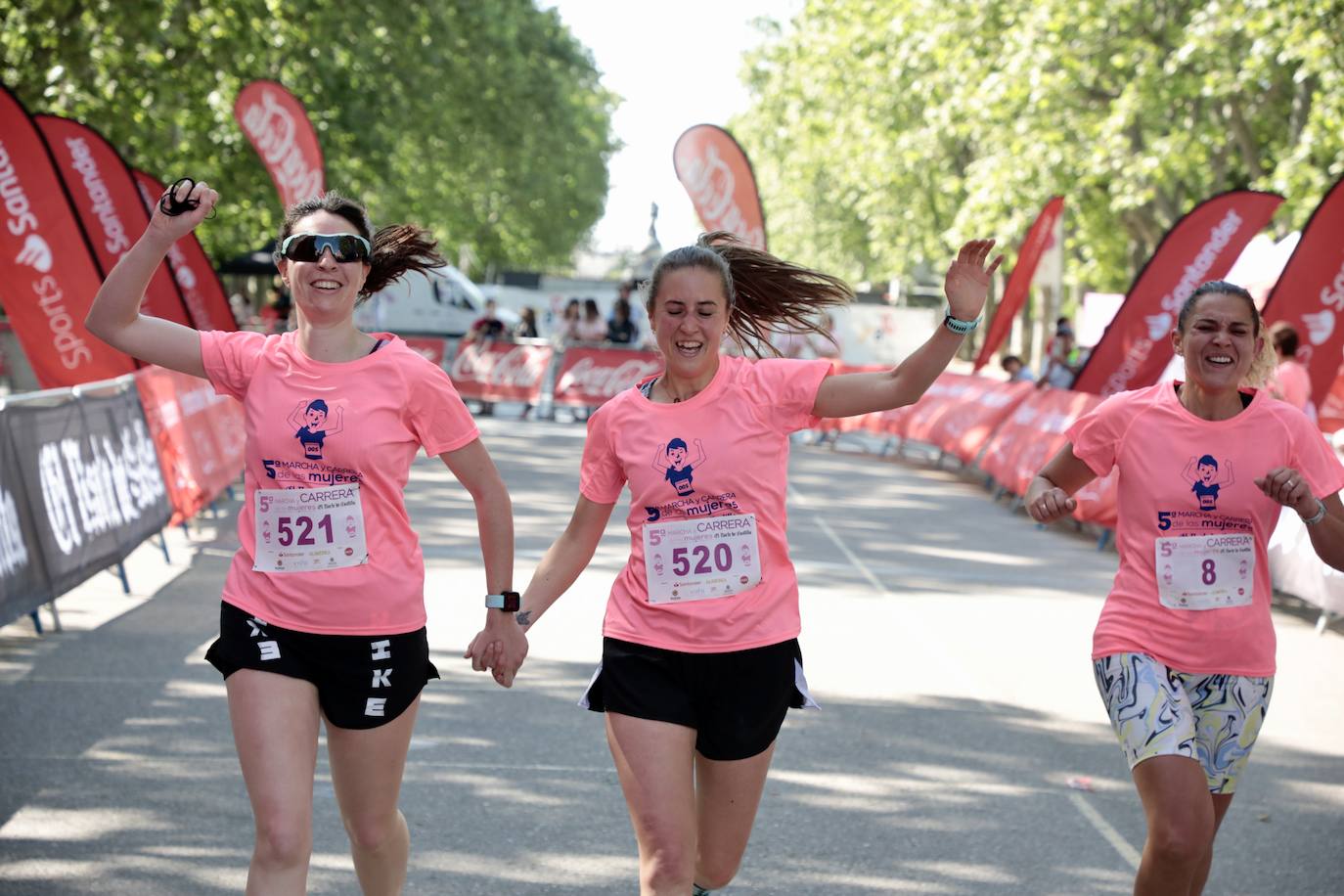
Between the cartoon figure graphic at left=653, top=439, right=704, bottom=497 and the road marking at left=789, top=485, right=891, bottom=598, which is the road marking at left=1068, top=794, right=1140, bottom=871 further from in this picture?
the road marking at left=789, top=485, right=891, bottom=598

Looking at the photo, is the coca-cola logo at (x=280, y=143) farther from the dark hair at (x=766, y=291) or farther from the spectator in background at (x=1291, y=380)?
the dark hair at (x=766, y=291)

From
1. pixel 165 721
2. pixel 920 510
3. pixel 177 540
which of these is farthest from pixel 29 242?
pixel 920 510

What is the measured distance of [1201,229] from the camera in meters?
15.3

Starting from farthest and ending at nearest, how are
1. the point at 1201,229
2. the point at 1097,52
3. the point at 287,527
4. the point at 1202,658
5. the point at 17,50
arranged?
1. the point at 1097,52
2. the point at 17,50
3. the point at 1201,229
4. the point at 1202,658
5. the point at 287,527

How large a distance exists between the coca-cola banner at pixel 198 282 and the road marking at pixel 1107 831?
14395 millimetres

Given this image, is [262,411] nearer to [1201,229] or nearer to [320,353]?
[320,353]

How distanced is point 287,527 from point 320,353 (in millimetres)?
449

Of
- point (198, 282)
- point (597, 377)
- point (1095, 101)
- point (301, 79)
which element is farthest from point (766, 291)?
point (301, 79)

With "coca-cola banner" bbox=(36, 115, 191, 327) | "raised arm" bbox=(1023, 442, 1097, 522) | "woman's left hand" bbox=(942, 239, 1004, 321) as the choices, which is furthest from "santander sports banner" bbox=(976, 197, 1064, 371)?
"woman's left hand" bbox=(942, 239, 1004, 321)

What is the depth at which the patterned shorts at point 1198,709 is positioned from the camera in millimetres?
4195

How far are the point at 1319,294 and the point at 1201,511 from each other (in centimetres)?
1008

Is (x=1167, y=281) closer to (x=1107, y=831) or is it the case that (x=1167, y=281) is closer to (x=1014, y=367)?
(x=1014, y=367)

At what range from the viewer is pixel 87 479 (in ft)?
29.7

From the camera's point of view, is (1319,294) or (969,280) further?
(1319,294)
